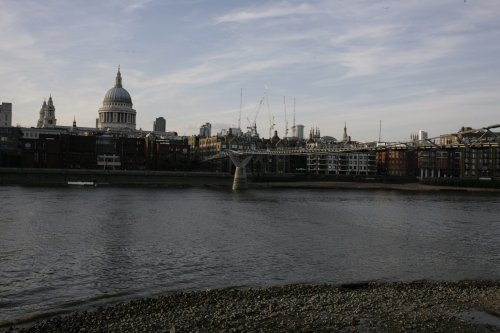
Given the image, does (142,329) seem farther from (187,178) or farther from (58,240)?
(187,178)

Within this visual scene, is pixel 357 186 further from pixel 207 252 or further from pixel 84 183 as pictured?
pixel 207 252

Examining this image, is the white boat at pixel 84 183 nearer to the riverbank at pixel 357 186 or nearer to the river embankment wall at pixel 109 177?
the river embankment wall at pixel 109 177

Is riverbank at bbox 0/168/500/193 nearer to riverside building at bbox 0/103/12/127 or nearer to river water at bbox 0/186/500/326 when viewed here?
river water at bbox 0/186/500/326

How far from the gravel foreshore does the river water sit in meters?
1.79

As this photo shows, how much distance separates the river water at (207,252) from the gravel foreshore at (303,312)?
1787mm

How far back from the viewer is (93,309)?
16.3m

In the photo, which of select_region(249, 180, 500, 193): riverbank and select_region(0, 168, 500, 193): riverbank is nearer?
select_region(0, 168, 500, 193): riverbank

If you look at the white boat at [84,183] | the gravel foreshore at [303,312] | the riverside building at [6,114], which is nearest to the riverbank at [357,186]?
the white boat at [84,183]

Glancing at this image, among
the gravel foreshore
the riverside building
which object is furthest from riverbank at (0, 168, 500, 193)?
the gravel foreshore

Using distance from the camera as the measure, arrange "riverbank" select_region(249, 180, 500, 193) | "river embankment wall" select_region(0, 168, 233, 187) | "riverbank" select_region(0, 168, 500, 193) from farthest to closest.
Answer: "riverbank" select_region(249, 180, 500, 193)
"riverbank" select_region(0, 168, 500, 193)
"river embankment wall" select_region(0, 168, 233, 187)

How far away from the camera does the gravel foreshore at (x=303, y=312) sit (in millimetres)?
14172

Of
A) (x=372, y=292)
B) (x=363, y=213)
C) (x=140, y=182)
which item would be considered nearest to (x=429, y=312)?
(x=372, y=292)

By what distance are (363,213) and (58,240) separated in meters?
31.5

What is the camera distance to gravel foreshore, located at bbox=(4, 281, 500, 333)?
14172 mm
